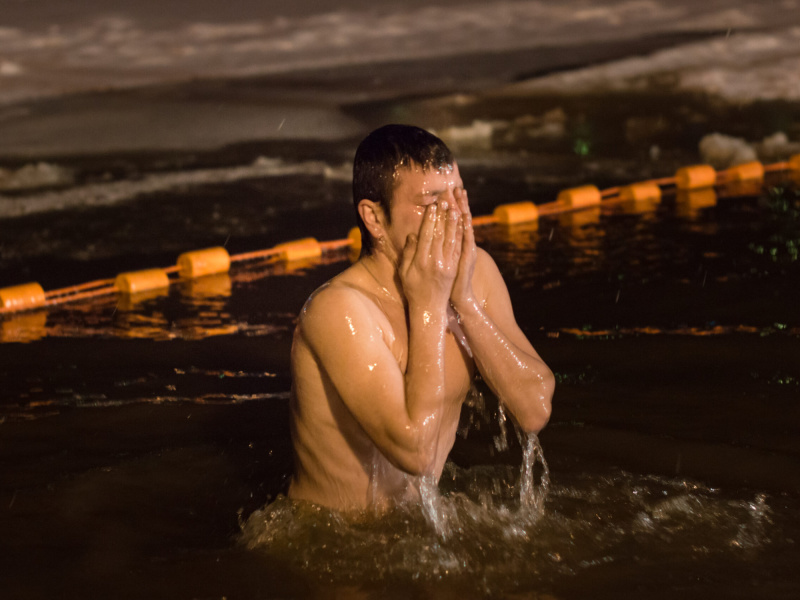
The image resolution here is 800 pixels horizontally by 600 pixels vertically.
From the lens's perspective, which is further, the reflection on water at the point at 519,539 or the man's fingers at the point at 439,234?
the reflection on water at the point at 519,539

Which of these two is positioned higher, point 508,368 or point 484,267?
point 484,267

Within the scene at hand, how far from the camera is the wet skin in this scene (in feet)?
8.44

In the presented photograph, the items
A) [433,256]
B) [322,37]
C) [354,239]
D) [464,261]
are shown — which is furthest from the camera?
[322,37]

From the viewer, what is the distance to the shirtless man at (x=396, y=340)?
8.45 ft

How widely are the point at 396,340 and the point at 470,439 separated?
1.42 m

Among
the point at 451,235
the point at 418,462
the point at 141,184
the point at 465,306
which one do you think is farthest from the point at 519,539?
the point at 141,184

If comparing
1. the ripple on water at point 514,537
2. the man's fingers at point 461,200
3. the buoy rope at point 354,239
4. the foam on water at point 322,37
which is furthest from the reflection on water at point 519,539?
the foam on water at point 322,37

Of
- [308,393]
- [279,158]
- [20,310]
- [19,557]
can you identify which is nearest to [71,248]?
[20,310]

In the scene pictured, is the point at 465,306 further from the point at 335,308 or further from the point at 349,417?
the point at 349,417

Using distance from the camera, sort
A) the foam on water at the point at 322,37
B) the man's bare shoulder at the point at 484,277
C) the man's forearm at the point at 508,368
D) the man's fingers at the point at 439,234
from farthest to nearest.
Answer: the foam on water at the point at 322,37
the man's bare shoulder at the point at 484,277
the man's forearm at the point at 508,368
the man's fingers at the point at 439,234

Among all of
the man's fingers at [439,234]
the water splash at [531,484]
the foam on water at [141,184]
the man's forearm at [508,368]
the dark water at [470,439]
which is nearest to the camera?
the man's fingers at [439,234]

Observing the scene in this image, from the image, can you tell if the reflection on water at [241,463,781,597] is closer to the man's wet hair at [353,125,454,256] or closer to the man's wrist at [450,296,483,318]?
the man's wrist at [450,296,483,318]

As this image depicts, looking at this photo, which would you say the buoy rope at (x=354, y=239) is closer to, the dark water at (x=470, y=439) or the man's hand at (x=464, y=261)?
the dark water at (x=470, y=439)

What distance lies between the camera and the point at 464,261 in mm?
2639
